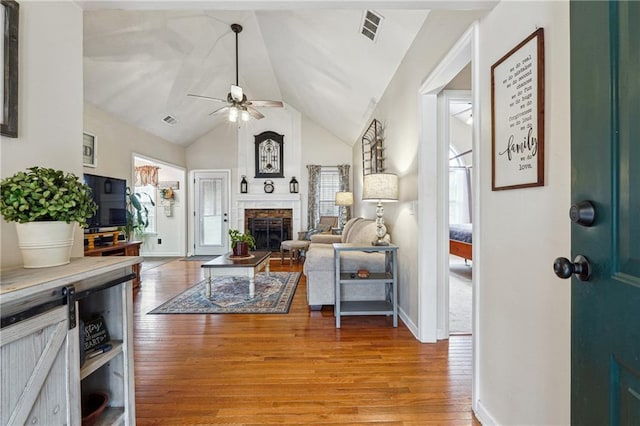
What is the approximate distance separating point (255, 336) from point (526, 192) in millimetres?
2343

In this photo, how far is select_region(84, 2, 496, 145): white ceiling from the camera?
309 centimetres

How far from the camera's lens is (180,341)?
2.63m

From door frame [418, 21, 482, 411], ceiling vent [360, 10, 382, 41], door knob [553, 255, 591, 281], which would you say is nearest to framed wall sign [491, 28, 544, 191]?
door knob [553, 255, 591, 281]

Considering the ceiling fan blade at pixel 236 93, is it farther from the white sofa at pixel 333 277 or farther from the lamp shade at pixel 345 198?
the lamp shade at pixel 345 198

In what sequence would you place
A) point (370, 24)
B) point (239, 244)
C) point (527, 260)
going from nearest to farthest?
point (527, 260), point (370, 24), point (239, 244)

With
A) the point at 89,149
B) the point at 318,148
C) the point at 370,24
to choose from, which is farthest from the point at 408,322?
the point at 318,148

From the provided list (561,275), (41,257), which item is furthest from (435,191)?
(41,257)

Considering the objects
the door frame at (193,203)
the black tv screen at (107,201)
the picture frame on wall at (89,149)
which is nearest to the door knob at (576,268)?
the black tv screen at (107,201)

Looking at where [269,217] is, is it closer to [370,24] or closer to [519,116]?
[370,24]

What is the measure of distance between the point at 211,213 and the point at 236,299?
422cm

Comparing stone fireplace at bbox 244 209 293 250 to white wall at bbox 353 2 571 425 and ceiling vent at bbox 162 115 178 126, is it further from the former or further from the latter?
white wall at bbox 353 2 571 425

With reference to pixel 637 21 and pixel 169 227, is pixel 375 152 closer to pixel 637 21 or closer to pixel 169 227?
pixel 637 21

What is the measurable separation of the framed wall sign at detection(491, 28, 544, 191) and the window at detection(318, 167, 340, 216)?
226 inches

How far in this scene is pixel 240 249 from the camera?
4.07 meters
